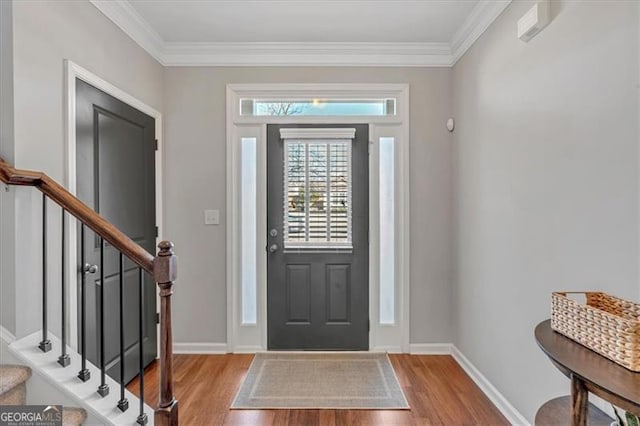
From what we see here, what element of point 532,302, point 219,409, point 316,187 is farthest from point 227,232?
point 532,302

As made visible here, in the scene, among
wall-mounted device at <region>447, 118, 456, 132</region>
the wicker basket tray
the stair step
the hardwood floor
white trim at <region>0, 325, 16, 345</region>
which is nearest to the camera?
the wicker basket tray

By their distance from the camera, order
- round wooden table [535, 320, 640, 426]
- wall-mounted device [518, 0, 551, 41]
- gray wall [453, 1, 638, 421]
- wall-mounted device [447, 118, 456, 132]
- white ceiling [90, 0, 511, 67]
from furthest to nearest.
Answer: wall-mounted device [447, 118, 456, 132]
white ceiling [90, 0, 511, 67]
wall-mounted device [518, 0, 551, 41]
gray wall [453, 1, 638, 421]
round wooden table [535, 320, 640, 426]

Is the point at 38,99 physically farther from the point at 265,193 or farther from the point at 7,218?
the point at 265,193

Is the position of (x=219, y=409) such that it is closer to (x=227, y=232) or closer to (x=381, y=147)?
(x=227, y=232)

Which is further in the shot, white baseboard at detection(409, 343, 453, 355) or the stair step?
white baseboard at detection(409, 343, 453, 355)

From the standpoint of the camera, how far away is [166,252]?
5.12ft

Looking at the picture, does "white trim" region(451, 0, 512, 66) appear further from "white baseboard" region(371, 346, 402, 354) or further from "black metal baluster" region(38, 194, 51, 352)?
"black metal baluster" region(38, 194, 51, 352)

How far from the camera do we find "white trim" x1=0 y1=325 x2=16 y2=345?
1634 mm

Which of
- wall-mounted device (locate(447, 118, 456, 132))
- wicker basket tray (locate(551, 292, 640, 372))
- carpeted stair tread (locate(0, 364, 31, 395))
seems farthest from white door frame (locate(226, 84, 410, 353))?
wicker basket tray (locate(551, 292, 640, 372))

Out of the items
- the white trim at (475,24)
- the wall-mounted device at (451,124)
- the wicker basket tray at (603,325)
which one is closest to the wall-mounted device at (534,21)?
the white trim at (475,24)

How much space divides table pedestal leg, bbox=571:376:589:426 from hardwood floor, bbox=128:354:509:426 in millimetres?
1339

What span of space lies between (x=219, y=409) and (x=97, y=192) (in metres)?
1.56

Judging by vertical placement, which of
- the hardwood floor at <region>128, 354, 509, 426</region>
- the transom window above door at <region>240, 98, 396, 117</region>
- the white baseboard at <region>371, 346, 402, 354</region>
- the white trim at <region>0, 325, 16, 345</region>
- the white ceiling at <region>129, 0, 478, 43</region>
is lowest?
the hardwood floor at <region>128, 354, 509, 426</region>

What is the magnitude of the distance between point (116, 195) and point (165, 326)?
1.23 m
